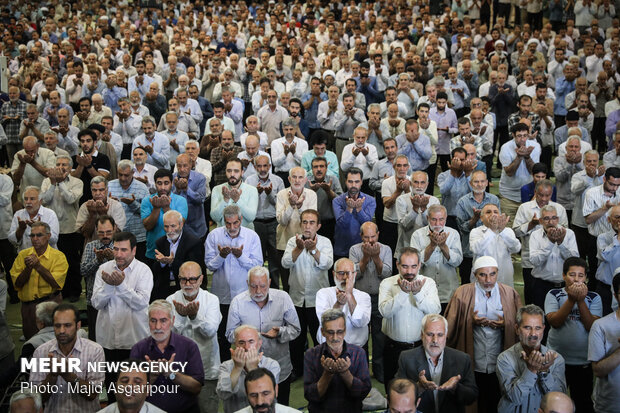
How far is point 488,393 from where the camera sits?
735cm

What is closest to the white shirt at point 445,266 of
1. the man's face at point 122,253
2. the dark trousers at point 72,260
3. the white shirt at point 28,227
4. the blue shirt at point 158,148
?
the man's face at point 122,253

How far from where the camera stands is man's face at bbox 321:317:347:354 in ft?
20.9

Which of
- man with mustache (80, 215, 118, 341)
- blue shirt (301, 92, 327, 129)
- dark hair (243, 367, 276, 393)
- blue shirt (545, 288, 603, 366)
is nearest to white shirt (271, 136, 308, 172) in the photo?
blue shirt (301, 92, 327, 129)

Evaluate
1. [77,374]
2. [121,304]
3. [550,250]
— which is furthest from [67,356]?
[550,250]

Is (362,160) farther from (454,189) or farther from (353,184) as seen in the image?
(353,184)

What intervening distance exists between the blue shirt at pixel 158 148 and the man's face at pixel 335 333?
6.19 meters

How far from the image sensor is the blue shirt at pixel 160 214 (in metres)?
9.26

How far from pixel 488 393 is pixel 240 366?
2410 mm

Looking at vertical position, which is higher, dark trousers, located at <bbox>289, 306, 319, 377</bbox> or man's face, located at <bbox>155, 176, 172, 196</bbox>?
man's face, located at <bbox>155, 176, 172, 196</bbox>

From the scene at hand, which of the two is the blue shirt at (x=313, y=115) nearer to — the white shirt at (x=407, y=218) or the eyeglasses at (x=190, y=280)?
the white shirt at (x=407, y=218)

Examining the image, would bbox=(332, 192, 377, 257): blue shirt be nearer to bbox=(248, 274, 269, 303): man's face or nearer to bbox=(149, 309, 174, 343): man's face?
bbox=(248, 274, 269, 303): man's face

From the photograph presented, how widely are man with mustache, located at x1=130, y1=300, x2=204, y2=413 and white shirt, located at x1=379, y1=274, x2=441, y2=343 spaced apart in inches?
74.4

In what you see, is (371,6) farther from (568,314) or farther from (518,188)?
(568,314)

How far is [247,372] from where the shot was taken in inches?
248
